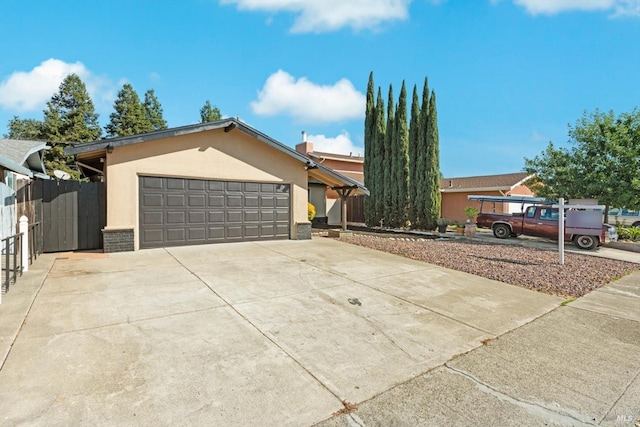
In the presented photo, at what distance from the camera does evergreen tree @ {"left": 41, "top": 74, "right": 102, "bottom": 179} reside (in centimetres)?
2591

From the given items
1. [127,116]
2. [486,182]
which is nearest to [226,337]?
[486,182]

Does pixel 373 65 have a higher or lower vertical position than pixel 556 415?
higher

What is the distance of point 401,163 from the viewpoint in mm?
18625

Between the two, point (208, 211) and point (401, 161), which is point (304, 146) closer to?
point (401, 161)

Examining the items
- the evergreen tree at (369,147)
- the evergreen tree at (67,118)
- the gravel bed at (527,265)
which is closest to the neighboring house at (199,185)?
the gravel bed at (527,265)

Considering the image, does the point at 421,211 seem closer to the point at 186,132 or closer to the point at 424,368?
the point at 186,132

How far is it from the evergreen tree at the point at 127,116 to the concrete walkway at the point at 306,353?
31174mm

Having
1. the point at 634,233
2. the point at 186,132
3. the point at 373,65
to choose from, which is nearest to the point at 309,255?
the point at 186,132

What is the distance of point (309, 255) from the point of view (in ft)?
29.2

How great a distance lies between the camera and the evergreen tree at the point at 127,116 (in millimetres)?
31969

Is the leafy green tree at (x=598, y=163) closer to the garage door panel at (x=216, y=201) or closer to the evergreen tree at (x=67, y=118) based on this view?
the garage door panel at (x=216, y=201)

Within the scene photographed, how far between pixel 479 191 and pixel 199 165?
20.2 metres

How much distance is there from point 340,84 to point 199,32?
11091mm

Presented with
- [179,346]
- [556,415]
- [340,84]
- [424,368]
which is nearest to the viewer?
[556,415]
